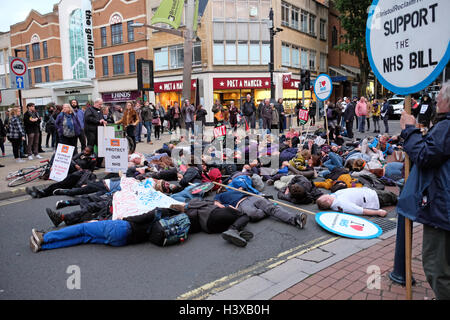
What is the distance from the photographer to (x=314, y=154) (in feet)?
31.1

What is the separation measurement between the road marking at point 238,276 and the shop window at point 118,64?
3397 centimetres

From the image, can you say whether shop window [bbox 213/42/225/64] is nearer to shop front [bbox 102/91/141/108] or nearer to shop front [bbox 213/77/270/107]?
shop front [bbox 213/77/270/107]

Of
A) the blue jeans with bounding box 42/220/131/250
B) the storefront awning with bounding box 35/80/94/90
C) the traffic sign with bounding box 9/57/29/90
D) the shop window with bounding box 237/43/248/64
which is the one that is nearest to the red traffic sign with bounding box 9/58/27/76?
the traffic sign with bounding box 9/57/29/90

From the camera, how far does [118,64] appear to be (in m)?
35.0

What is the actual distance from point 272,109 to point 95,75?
2702cm

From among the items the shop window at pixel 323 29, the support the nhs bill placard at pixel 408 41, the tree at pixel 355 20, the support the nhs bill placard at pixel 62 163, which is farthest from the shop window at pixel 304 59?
the support the nhs bill placard at pixel 408 41

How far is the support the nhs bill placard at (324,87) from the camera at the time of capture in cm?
1092

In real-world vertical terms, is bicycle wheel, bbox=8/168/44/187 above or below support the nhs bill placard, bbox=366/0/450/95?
below

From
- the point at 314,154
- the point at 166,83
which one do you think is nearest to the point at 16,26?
the point at 166,83

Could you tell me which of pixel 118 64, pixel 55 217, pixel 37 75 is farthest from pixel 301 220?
pixel 37 75

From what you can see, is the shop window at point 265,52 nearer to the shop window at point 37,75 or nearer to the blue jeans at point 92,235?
the blue jeans at point 92,235

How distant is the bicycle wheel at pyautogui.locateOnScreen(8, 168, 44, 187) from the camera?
319 inches

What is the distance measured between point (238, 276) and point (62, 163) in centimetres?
591

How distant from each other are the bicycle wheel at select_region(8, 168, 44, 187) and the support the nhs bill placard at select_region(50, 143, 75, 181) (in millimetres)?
1025
